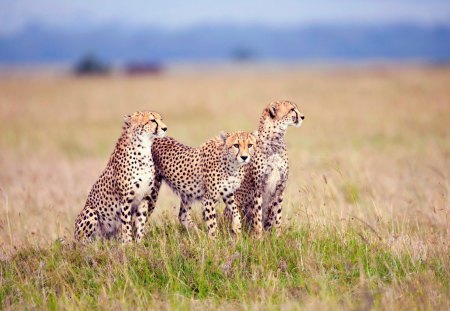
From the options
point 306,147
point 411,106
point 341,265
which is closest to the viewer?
point 341,265

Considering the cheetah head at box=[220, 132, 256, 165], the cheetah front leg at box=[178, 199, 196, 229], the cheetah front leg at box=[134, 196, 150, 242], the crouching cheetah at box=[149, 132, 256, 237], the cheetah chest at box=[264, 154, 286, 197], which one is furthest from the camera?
the cheetah front leg at box=[178, 199, 196, 229]

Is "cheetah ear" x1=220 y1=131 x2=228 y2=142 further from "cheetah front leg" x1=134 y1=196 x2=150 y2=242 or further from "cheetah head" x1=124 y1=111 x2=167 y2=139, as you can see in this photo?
"cheetah front leg" x1=134 y1=196 x2=150 y2=242

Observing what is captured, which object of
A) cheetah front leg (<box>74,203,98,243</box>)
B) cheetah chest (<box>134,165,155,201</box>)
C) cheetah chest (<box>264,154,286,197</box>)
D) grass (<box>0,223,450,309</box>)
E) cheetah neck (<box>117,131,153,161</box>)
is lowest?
grass (<box>0,223,450,309</box>)

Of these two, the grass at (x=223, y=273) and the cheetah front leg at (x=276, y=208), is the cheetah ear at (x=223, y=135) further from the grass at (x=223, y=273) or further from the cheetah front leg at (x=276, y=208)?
the grass at (x=223, y=273)

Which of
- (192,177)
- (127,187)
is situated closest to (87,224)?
(127,187)

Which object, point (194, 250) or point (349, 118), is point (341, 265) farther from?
point (349, 118)

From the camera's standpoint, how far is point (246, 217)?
590cm

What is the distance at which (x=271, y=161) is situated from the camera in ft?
18.6

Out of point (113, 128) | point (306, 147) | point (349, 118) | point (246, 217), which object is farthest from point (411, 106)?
point (246, 217)

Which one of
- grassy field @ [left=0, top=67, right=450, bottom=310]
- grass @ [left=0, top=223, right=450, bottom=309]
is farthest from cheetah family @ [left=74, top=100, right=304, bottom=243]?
grass @ [left=0, top=223, right=450, bottom=309]

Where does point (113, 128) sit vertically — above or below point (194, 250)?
above

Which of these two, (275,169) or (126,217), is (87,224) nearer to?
(126,217)

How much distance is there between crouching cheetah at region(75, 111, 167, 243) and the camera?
533 centimetres

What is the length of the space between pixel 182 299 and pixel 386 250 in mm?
1459
